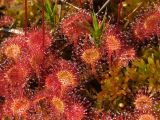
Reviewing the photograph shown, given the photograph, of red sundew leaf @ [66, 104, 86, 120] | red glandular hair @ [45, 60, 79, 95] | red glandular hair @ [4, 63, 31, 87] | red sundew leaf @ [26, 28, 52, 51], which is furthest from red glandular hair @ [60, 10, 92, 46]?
red sundew leaf @ [66, 104, 86, 120]

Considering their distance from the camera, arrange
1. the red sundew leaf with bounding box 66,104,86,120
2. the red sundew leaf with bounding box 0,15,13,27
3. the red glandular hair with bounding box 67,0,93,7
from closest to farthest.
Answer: the red sundew leaf with bounding box 66,104,86,120, the red glandular hair with bounding box 67,0,93,7, the red sundew leaf with bounding box 0,15,13,27

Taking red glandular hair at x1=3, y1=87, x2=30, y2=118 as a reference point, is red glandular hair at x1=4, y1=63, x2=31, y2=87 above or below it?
above

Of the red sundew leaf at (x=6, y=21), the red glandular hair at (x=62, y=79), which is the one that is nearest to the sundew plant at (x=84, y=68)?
the red glandular hair at (x=62, y=79)

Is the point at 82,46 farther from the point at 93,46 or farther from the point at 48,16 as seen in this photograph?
the point at 48,16

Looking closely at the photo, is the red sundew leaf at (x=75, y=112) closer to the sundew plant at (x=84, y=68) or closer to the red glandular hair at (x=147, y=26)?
the sundew plant at (x=84, y=68)

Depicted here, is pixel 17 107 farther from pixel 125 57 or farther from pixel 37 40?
pixel 125 57

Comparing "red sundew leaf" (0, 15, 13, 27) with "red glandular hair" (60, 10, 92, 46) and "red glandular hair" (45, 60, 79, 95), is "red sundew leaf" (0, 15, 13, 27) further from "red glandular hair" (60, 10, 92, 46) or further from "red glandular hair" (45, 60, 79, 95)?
"red glandular hair" (45, 60, 79, 95)
